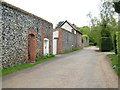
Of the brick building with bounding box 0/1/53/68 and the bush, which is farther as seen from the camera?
the bush

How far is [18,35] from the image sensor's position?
8.83 metres

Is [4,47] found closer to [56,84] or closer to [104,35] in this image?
[56,84]

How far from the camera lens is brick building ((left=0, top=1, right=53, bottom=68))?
7438 mm

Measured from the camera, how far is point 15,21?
27.9 feet

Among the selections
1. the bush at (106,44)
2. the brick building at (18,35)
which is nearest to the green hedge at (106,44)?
the bush at (106,44)

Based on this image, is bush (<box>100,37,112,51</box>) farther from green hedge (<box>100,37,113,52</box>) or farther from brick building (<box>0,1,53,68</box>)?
brick building (<box>0,1,53,68</box>)

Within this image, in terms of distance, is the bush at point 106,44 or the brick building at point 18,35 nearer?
the brick building at point 18,35

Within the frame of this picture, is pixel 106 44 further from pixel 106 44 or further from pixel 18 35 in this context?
pixel 18 35

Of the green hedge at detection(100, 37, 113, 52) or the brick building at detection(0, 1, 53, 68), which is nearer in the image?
the brick building at detection(0, 1, 53, 68)

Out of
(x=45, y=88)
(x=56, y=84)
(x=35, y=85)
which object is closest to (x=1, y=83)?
(x=35, y=85)

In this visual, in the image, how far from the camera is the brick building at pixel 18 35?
7438 millimetres

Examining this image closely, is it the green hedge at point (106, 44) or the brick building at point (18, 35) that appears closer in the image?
the brick building at point (18, 35)

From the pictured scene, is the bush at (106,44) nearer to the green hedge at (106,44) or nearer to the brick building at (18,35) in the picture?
the green hedge at (106,44)

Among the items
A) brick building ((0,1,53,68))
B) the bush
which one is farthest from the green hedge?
brick building ((0,1,53,68))
